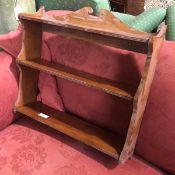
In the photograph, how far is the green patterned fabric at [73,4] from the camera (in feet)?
4.42

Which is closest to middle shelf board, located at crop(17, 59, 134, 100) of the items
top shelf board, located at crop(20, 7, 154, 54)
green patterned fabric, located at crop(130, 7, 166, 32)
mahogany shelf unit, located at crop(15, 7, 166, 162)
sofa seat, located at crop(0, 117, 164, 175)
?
mahogany shelf unit, located at crop(15, 7, 166, 162)

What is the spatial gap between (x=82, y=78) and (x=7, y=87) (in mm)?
352

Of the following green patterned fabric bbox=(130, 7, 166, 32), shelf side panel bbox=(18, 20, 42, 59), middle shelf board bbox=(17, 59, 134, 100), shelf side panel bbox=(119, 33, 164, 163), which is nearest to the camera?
shelf side panel bbox=(119, 33, 164, 163)

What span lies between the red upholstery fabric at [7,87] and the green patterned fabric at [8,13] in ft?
0.89

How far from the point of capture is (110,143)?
1025mm

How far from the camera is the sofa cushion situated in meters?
0.90

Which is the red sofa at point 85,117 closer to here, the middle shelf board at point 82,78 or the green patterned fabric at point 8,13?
the middle shelf board at point 82,78

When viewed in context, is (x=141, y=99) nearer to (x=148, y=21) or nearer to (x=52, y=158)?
(x=52, y=158)

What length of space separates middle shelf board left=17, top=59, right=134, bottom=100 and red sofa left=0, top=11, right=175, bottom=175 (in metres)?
0.03

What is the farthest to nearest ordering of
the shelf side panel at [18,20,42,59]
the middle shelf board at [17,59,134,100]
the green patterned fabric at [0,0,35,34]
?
the green patterned fabric at [0,0,35,34], the shelf side panel at [18,20,42,59], the middle shelf board at [17,59,134,100]

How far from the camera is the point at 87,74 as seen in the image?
1.08 m

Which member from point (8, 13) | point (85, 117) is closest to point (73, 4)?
point (8, 13)

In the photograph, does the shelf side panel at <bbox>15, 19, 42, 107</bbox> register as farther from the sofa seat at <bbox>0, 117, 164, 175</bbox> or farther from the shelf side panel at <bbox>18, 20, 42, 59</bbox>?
the sofa seat at <bbox>0, 117, 164, 175</bbox>

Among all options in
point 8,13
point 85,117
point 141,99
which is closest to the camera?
point 141,99
